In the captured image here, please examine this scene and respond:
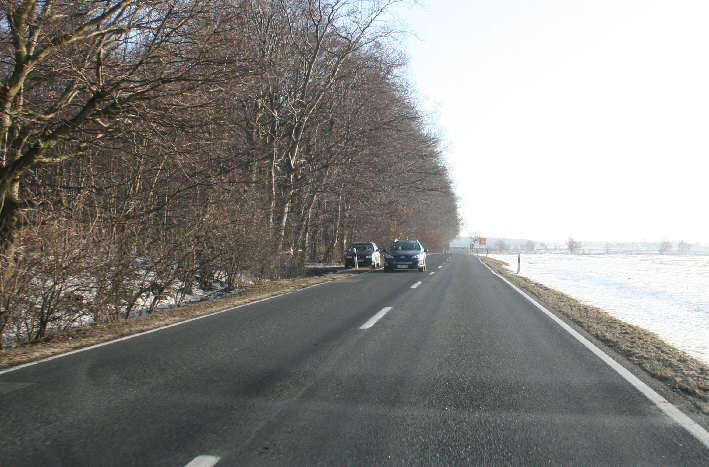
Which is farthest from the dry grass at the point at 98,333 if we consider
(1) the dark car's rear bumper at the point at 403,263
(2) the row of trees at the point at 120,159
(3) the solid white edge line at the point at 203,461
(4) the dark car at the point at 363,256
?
(4) the dark car at the point at 363,256

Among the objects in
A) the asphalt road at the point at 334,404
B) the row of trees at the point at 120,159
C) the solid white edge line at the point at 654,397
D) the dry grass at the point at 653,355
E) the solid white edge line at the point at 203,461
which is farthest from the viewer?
the row of trees at the point at 120,159

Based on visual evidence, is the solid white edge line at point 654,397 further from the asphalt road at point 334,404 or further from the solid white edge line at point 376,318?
the solid white edge line at point 376,318

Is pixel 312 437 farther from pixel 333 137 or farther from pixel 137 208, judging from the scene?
pixel 333 137

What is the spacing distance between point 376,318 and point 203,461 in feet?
21.0

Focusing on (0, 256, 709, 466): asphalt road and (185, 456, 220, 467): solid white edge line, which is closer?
(185, 456, 220, 467): solid white edge line

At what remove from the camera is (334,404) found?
4.54m

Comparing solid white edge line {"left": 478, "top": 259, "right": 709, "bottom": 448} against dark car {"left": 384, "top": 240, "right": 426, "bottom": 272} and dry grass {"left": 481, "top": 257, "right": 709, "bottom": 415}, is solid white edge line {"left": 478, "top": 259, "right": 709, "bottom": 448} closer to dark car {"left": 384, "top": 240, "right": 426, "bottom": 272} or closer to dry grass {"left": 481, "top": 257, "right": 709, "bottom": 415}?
dry grass {"left": 481, "top": 257, "right": 709, "bottom": 415}

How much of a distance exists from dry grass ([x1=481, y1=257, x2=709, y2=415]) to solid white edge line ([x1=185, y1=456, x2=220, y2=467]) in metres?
Answer: 4.14

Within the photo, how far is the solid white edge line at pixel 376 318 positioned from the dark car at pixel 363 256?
19.4 m

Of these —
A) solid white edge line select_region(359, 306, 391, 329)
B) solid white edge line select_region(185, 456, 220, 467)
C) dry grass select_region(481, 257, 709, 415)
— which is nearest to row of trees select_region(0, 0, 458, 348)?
solid white edge line select_region(359, 306, 391, 329)

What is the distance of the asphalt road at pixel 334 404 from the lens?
3529mm

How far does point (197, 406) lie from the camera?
4469mm

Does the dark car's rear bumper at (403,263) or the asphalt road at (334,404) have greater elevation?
the dark car's rear bumper at (403,263)

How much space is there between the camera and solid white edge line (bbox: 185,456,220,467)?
3290mm
